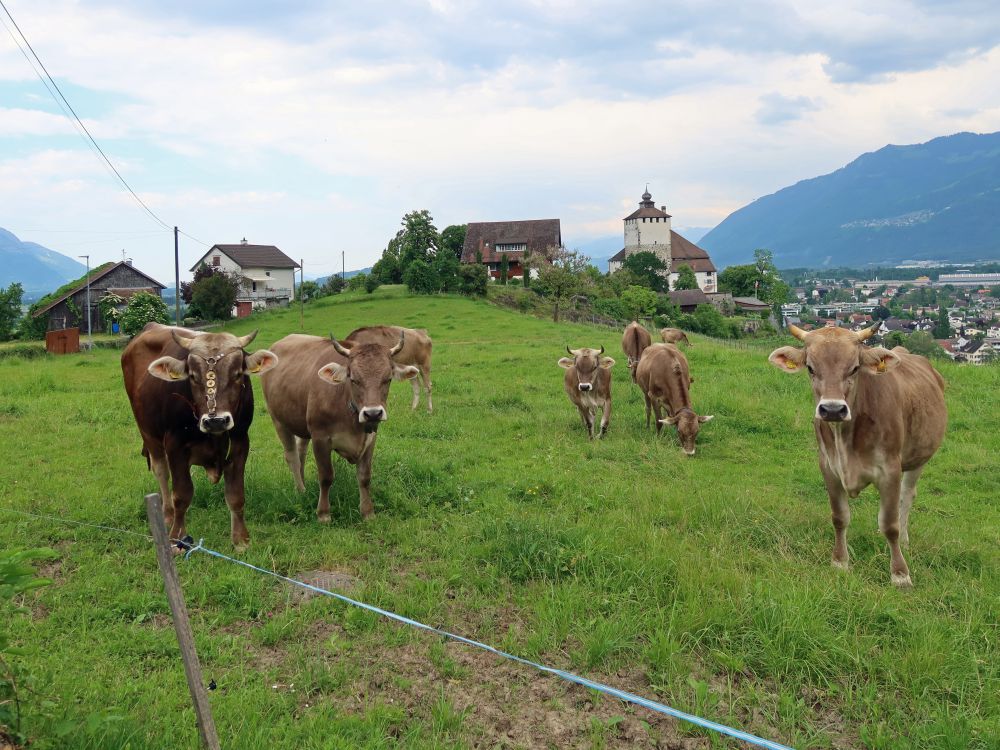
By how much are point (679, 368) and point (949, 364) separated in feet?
26.7

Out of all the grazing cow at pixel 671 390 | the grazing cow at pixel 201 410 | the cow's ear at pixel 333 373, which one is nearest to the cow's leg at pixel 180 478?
the grazing cow at pixel 201 410

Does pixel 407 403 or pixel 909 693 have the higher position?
pixel 407 403

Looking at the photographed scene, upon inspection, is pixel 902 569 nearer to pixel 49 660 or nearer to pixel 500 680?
pixel 500 680

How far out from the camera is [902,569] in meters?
5.37

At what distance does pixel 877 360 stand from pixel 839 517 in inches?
53.6

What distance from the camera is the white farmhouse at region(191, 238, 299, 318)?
60.9m

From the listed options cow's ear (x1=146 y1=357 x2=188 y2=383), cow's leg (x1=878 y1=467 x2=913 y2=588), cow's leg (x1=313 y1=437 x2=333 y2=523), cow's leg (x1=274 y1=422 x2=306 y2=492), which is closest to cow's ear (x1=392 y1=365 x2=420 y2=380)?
cow's leg (x1=313 y1=437 x2=333 y2=523)

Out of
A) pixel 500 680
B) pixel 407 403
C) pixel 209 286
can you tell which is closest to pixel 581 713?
pixel 500 680

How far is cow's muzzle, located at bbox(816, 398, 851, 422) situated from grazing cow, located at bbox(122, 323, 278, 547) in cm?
475

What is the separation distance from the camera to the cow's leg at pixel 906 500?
616 cm

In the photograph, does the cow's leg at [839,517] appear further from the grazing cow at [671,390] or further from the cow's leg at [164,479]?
the cow's leg at [164,479]

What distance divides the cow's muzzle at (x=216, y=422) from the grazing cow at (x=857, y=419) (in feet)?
15.5

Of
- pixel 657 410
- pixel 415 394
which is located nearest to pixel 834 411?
pixel 657 410

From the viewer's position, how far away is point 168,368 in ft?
19.1
